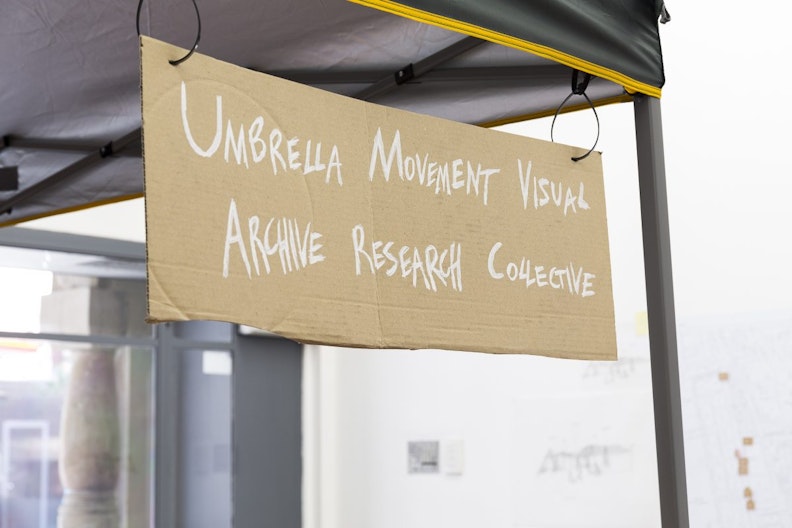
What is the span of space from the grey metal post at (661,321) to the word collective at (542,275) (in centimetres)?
13

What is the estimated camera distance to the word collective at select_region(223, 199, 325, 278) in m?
1.30

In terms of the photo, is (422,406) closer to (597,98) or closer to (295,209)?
(597,98)

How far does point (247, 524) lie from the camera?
23.8 ft

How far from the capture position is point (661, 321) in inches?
70.2

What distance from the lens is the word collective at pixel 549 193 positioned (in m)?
1.68

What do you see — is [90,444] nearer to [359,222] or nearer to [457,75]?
[457,75]

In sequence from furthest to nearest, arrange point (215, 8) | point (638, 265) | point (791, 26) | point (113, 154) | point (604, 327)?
1. point (638, 265)
2. point (791, 26)
3. point (113, 154)
4. point (215, 8)
5. point (604, 327)

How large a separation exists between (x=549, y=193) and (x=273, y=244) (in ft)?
1.80

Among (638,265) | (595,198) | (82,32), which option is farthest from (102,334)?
(595,198)

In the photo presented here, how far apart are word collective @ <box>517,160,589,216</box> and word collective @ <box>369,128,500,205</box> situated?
2.3 inches

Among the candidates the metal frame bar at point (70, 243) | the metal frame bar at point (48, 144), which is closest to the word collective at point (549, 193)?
the metal frame bar at point (48, 144)

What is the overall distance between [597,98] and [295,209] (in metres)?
0.86

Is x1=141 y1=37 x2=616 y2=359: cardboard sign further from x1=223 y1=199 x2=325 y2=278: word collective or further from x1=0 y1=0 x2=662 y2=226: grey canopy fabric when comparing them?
x1=0 y1=0 x2=662 y2=226: grey canopy fabric

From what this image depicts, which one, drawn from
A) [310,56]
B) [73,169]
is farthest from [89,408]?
[310,56]
